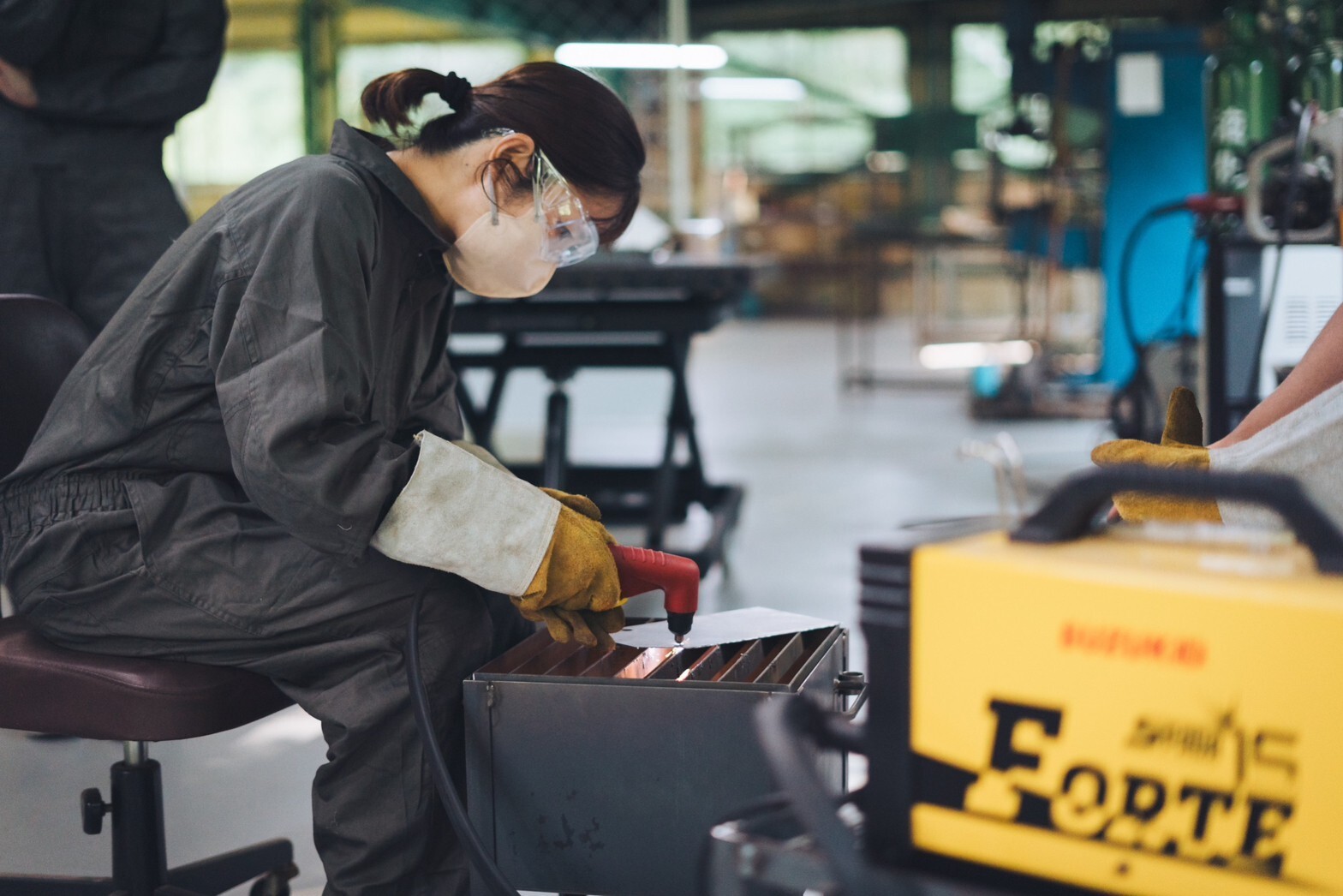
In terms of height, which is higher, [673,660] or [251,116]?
[251,116]

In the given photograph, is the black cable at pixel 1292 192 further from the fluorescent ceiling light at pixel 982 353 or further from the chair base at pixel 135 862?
the fluorescent ceiling light at pixel 982 353

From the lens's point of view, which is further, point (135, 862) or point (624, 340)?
point (624, 340)

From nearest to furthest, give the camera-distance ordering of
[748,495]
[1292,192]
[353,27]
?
[1292,192], [748,495], [353,27]

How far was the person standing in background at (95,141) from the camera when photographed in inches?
77.4

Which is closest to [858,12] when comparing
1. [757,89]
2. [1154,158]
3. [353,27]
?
[757,89]

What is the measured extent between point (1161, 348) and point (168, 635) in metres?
2.82

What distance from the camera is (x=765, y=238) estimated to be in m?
13.5

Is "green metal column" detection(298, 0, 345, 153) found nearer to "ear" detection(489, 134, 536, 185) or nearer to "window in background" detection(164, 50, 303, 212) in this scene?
"window in background" detection(164, 50, 303, 212)

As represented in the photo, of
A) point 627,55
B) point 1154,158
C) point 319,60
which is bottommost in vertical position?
point 1154,158

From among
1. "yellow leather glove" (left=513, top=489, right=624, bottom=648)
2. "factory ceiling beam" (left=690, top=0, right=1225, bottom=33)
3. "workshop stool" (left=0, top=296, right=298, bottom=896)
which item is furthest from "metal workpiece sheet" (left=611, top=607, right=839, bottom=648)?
"factory ceiling beam" (left=690, top=0, right=1225, bottom=33)

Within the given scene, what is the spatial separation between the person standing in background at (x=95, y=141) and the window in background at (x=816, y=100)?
11307mm

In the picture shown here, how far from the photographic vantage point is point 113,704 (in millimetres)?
1165

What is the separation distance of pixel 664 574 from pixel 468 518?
19 cm

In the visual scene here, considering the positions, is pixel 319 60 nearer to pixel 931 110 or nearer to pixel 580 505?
pixel 931 110
